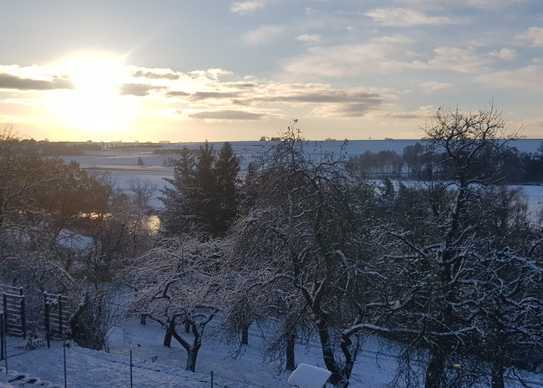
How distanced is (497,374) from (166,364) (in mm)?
12843

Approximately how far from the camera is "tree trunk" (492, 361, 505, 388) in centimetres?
1482

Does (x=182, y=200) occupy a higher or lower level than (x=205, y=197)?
lower

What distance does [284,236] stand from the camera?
1616cm

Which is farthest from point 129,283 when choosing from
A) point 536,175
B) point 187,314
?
point 536,175

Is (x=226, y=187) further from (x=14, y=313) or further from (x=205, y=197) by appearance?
(x=14, y=313)

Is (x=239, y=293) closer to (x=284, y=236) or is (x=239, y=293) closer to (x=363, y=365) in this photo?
(x=284, y=236)

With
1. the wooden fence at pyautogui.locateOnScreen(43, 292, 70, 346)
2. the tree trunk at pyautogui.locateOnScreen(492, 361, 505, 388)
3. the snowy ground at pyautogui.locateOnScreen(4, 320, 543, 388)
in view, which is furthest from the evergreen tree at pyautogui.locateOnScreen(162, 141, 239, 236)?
the tree trunk at pyautogui.locateOnScreen(492, 361, 505, 388)

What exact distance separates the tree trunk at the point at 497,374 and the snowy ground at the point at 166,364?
410cm

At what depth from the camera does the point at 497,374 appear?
51.1 ft

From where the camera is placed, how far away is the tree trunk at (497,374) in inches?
583

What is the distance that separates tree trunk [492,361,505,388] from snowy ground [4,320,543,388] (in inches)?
161

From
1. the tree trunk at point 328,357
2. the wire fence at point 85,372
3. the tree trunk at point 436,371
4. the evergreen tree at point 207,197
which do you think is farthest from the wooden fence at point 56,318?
the evergreen tree at point 207,197

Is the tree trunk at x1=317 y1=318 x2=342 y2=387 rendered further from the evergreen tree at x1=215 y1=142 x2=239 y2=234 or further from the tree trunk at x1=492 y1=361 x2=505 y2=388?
the evergreen tree at x1=215 y1=142 x2=239 y2=234

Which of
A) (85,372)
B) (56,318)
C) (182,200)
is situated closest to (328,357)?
(85,372)
